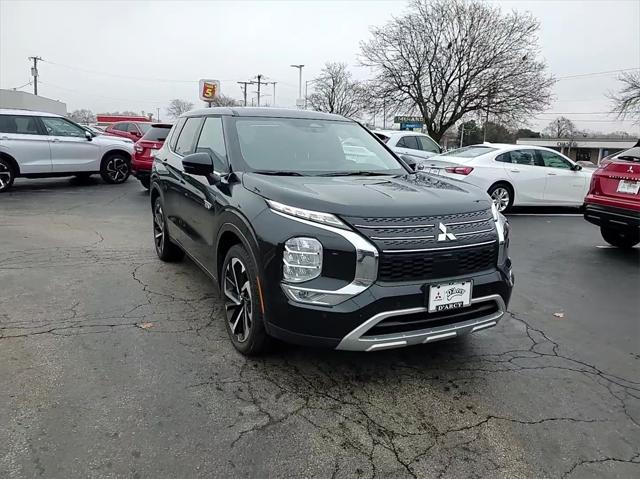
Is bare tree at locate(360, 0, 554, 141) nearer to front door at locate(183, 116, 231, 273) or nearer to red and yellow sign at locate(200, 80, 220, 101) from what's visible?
red and yellow sign at locate(200, 80, 220, 101)

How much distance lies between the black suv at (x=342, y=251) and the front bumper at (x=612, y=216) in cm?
399

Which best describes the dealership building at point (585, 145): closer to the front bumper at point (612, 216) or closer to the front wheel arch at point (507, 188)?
the front wheel arch at point (507, 188)

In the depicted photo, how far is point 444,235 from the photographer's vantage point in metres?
2.95

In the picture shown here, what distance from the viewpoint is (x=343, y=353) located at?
3572 millimetres

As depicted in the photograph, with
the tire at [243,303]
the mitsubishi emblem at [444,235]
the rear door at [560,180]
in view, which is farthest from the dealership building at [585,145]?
the tire at [243,303]

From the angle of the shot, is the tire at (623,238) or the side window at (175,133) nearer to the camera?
the side window at (175,133)

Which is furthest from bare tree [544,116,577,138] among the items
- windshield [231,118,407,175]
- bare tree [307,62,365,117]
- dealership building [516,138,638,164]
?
windshield [231,118,407,175]

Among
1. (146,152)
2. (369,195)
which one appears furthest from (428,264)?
(146,152)

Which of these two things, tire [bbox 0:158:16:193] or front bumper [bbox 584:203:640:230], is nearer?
front bumper [bbox 584:203:640:230]

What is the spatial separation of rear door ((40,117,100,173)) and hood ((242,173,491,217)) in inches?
405

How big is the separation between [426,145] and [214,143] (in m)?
10.9

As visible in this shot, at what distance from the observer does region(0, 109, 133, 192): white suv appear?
1120 cm

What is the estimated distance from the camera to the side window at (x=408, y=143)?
45.4ft

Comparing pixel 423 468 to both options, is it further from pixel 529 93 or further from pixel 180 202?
pixel 529 93
